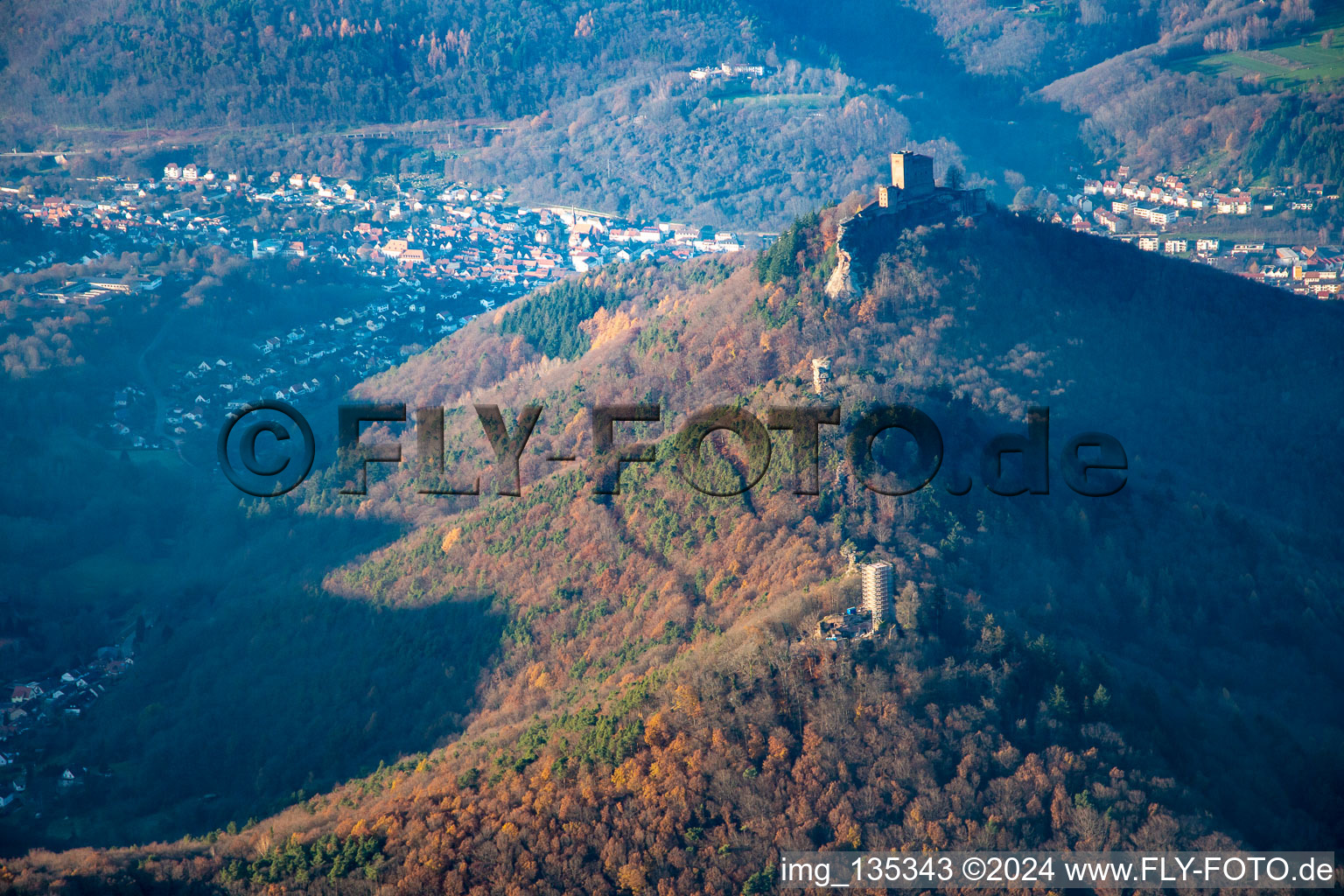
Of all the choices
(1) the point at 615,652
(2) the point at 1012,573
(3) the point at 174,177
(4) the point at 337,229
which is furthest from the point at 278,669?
(3) the point at 174,177

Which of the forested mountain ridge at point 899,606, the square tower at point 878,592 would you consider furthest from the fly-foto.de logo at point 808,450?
the square tower at point 878,592

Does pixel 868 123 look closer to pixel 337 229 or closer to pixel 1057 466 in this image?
pixel 337 229

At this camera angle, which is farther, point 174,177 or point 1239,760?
point 174,177

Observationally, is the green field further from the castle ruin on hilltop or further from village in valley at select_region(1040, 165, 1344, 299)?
the castle ruin on hilltop

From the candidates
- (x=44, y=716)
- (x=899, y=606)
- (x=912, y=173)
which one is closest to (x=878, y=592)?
(x=899, y=606)

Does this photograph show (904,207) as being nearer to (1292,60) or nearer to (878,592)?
(878,592)

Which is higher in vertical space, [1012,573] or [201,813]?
[1012,573]

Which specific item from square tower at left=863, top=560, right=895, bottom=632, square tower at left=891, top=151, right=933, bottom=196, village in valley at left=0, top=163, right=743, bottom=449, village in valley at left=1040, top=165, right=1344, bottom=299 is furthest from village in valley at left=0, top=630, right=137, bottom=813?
village in valley at left=1040, top=165, right=1344, bottom=299
